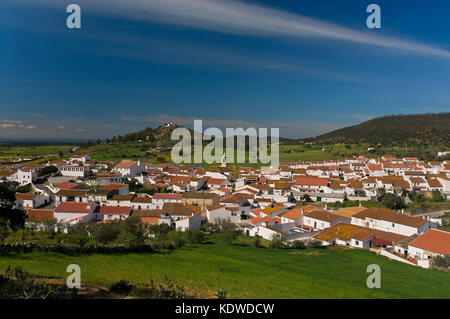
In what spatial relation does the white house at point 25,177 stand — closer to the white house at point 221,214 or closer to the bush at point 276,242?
the white house at point 221,214

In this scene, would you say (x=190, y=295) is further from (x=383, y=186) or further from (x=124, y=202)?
(x=383, y=186)

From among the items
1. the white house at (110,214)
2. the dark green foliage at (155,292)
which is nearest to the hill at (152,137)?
the white house at (110,214)

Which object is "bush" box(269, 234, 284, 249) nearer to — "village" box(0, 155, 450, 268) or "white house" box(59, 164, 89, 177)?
"village" box(0, 155, 450, 268)

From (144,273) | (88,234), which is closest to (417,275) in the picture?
(144,273)

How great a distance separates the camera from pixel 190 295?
11750mm

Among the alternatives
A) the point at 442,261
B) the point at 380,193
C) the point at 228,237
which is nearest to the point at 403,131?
the point at 380,193

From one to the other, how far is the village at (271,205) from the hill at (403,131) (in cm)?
4647

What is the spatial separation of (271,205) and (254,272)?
2161cm

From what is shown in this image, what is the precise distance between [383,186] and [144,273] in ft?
140

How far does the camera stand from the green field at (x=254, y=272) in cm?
1338

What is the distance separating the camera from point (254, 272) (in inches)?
637

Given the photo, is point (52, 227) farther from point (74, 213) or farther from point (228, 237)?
point (228, 237)

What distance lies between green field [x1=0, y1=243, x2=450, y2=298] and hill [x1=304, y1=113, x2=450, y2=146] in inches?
3761
